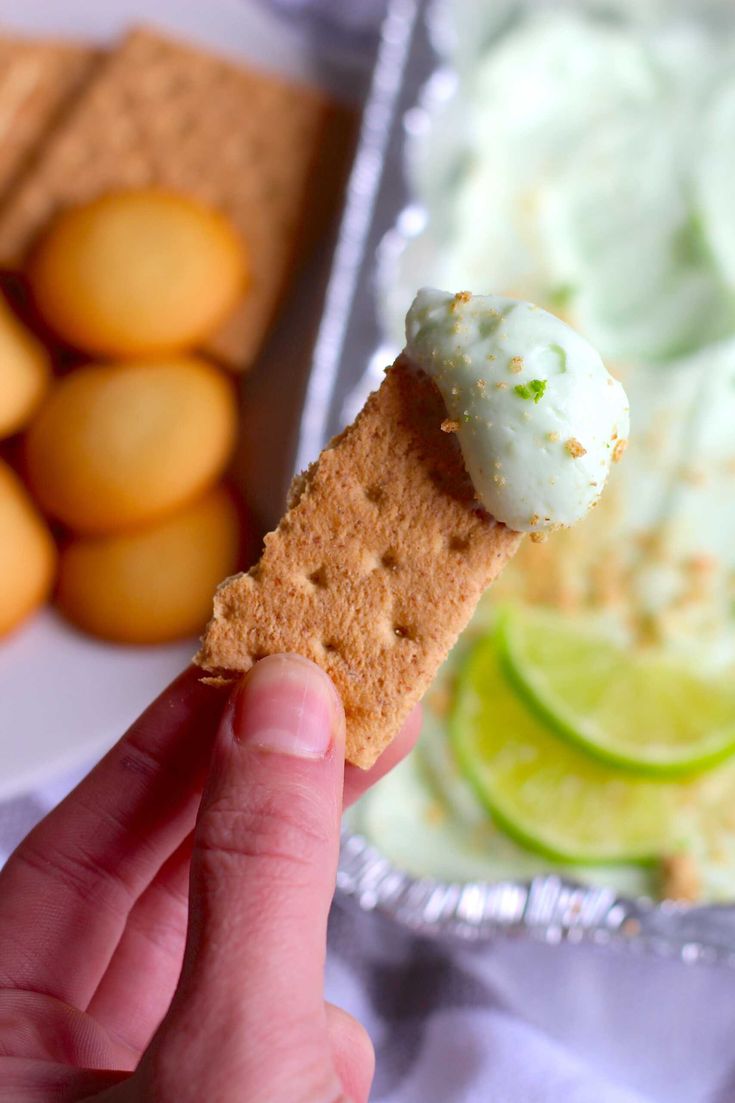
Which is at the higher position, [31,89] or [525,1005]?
[31,89]

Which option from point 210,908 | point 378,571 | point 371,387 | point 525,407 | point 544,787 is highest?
point 525,407

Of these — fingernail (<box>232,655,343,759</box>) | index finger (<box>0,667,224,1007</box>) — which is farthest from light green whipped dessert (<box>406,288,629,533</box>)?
index finger (<box>0,667,224,1007</box>)

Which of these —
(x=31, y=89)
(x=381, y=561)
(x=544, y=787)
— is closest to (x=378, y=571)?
(x=381, y=561)

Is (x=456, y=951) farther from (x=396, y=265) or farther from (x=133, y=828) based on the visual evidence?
(x=396, y=265)

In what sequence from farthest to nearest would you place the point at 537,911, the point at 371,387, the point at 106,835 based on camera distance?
1. the point at 371,387
2. the point at 537,911
3. the point at 106,835

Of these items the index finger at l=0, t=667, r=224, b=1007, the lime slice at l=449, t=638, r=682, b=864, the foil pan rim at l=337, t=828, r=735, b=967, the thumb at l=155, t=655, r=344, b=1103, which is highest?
the thumb at l=155, t=655, r=344, b=1103

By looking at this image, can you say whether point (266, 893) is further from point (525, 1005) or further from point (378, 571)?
point (525, 1005)

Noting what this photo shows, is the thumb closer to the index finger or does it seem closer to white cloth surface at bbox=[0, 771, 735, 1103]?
the index finger
